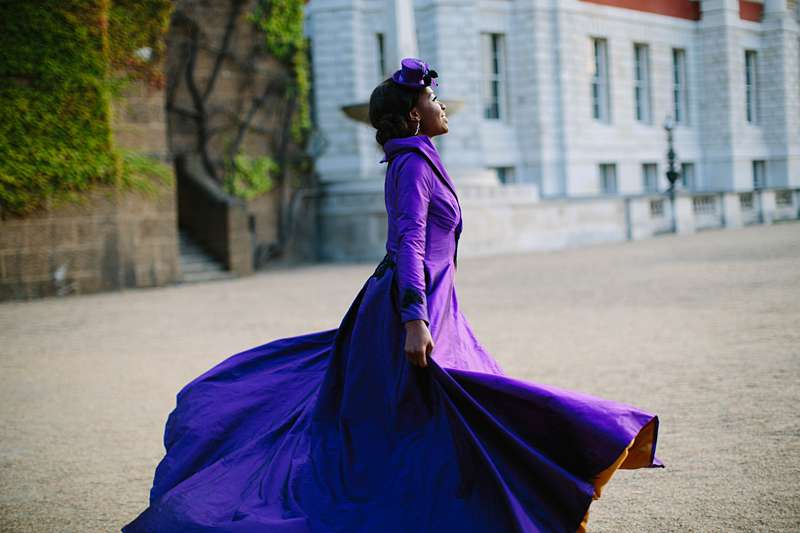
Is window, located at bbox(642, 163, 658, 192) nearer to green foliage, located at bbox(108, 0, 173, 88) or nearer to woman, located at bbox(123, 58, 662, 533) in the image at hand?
green foliage, located at bbox(108, 0, 173, 88)

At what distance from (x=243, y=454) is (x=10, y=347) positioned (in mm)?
5913

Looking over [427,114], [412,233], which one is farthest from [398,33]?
[412,233]

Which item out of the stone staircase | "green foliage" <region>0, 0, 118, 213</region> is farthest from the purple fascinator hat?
the stone staircase

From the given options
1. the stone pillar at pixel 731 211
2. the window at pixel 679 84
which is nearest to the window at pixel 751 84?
the window at pixel 679 84

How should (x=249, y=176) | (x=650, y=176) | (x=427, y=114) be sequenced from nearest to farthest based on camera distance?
(x=427, y=114) < (x=249, y=176) < (x=650, y=176)

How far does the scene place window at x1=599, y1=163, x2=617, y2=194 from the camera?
26562mm

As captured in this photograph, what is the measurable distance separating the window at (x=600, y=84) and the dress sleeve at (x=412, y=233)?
24.7m

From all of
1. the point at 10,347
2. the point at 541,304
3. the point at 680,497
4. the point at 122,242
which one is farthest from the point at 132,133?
the point at 680,497

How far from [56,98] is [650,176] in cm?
2067

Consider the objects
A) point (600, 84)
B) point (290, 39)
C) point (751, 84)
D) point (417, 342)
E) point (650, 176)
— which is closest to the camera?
point (417, 342)

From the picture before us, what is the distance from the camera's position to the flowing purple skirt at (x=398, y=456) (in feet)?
8.40

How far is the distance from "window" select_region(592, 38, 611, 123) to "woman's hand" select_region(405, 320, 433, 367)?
24.9m

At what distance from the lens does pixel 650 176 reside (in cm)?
2814

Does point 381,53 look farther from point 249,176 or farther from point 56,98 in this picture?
point 56,98
